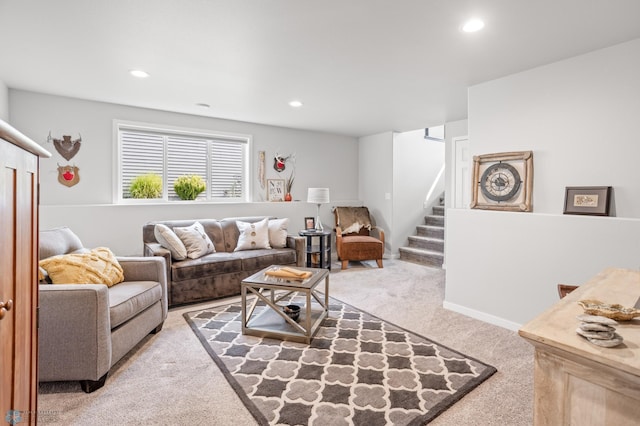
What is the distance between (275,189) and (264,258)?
65.8 inches

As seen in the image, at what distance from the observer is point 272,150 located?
5.36 m

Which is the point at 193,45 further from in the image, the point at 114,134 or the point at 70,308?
the point at 114,134

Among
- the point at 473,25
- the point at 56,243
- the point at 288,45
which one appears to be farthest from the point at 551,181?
the point at 56,243

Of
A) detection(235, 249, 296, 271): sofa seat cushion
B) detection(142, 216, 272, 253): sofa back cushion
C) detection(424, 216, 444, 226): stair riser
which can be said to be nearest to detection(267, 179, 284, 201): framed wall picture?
detection(142, 216, 272, 253): sofa back cushion

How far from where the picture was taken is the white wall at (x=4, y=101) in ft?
10.8

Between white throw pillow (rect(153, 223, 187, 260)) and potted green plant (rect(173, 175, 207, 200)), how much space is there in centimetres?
106

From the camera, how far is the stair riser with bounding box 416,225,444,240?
5.81 meters

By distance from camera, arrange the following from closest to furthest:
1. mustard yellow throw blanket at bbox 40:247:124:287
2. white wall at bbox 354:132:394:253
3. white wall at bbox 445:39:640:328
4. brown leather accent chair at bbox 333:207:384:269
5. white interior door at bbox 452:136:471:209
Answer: mustard yellow throw blanket at bbox 40:247:124:287
white wall at bbox 445:39:640:328
white interior door at bbox 452:136:471:209
brown leather accent chair at bbox 333:207:384:269
white wall at bbox 354:132:394:253

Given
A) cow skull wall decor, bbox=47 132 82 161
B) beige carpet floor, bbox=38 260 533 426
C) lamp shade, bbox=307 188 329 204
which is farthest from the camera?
lamp shade, bbox=307 188 329 204

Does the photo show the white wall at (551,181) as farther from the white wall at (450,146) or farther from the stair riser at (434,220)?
the stair riser at (434,220)

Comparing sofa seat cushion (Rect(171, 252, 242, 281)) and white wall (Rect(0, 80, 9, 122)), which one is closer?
white wall (Rect(0, 80, 9, 122))

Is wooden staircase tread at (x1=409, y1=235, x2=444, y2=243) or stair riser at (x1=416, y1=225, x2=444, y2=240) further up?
stair riser at (x1=416, y1=225, x2=444, y2=240)

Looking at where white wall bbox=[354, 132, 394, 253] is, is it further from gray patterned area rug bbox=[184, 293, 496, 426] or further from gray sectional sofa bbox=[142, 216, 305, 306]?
gray patterned area rug bbox=[184, 293, 496, 426]

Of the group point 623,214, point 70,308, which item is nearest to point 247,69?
point 70,308
